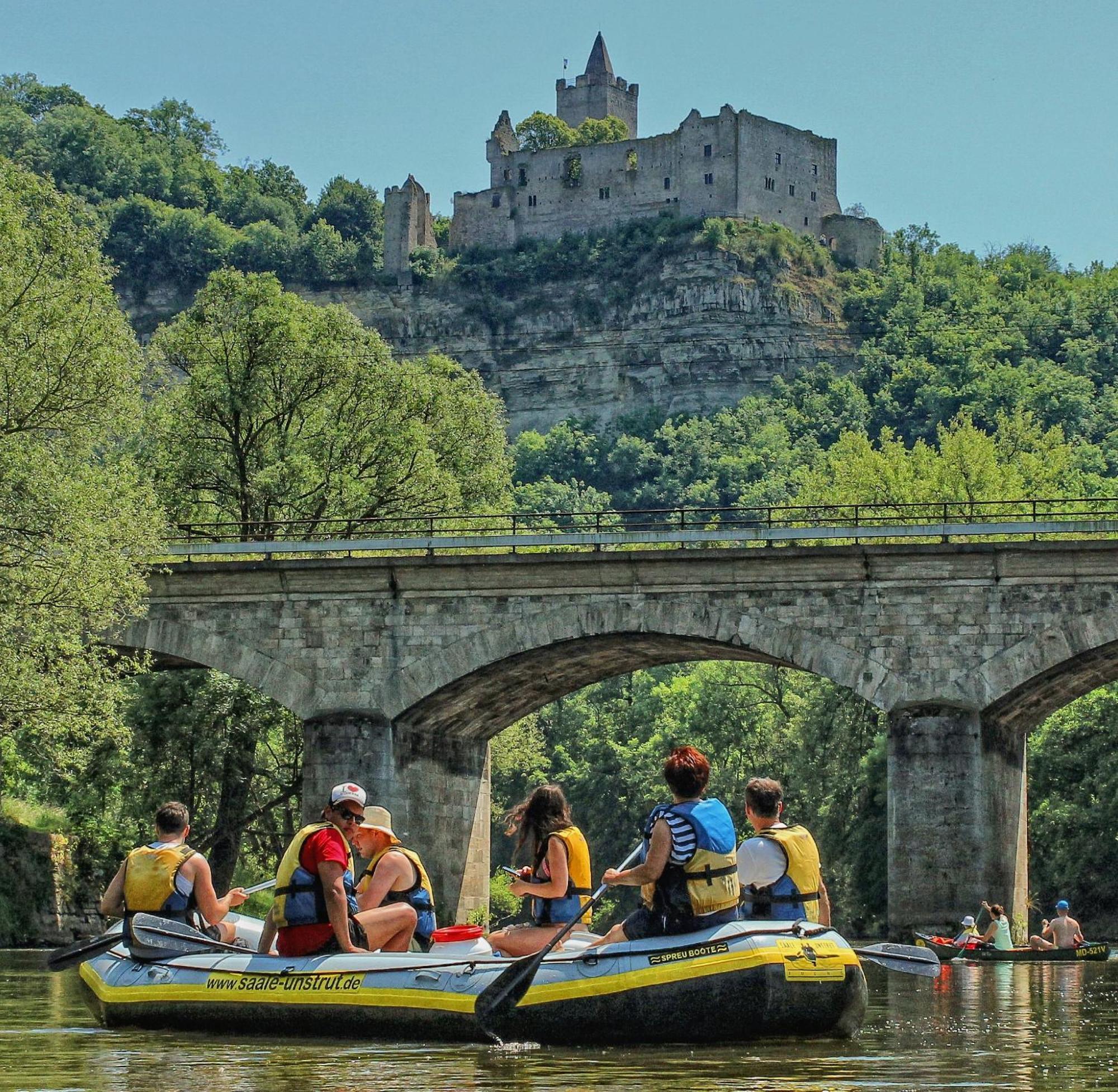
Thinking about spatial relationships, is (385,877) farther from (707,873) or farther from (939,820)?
(939,820)

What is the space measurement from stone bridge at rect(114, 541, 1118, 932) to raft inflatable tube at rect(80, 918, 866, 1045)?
17444 millimetres

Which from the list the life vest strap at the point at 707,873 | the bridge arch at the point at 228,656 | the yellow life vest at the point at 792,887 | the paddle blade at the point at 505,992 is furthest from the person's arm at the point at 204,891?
the bridge arch at the point at 228,656

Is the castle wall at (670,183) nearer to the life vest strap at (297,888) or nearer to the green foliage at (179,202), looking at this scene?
the green foliage at (179,202)

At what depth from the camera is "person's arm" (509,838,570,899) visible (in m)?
14.9

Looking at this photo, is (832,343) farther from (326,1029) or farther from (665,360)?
(326,1029)

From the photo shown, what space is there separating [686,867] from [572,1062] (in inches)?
60.4

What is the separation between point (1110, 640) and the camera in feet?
103

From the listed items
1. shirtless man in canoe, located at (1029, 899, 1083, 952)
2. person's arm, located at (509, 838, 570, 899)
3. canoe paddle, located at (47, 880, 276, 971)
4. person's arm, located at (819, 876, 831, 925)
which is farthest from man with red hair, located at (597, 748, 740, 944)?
shirtless man in canoe, located at (1029, 899, 1083, 952)

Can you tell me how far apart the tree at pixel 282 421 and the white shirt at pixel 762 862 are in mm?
30090

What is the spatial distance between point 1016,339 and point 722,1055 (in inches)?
5430

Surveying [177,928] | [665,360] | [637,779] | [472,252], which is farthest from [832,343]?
[177,928]

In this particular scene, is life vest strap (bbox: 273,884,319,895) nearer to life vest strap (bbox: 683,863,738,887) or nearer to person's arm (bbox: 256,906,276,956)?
person's arm (bbox: 256,906,276,956)

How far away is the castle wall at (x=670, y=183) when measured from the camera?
149 m

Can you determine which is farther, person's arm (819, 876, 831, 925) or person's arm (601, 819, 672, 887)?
person's arm (819, 876, 831, 925)
